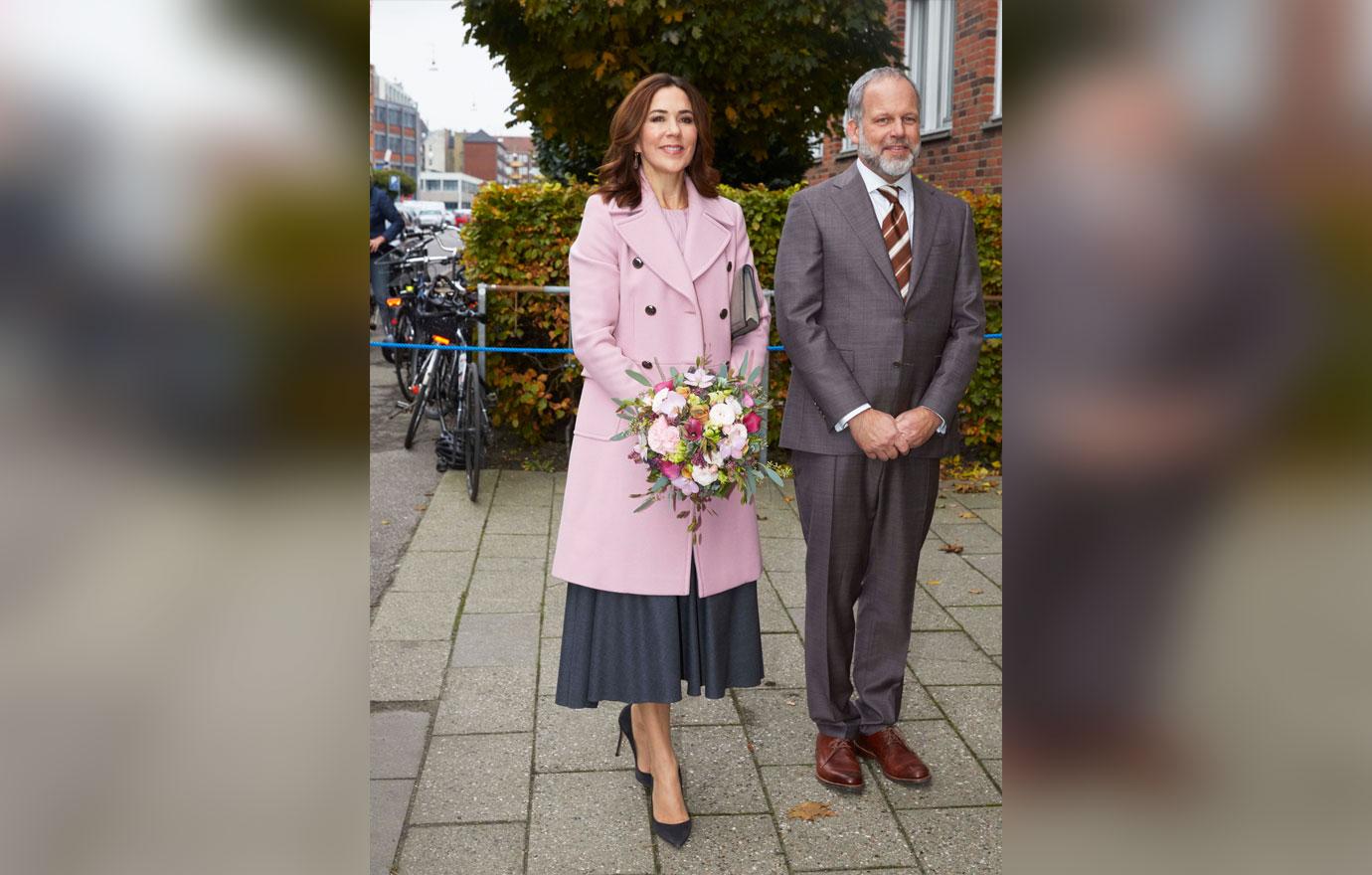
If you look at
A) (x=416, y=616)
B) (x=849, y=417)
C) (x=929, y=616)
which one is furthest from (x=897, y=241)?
(x=416, y=616)

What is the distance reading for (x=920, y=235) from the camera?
13.1ft

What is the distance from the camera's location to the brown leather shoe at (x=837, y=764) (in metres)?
4.02

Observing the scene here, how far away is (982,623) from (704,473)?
2.80 m

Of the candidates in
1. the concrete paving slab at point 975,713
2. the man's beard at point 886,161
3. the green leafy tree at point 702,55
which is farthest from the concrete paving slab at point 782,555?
the green leafy tree at point 702,55

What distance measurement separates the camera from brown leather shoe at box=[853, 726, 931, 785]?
13.3 ft

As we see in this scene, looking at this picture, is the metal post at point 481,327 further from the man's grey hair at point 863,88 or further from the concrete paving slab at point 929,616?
the man's grey hair at point 863,88

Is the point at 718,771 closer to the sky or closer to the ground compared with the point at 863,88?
closer to the ground

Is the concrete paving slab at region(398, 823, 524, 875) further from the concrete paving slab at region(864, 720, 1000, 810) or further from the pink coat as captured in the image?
the concrete paving slab at region(864, 720, 1000, 810)

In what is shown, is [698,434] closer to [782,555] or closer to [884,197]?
[884,197]

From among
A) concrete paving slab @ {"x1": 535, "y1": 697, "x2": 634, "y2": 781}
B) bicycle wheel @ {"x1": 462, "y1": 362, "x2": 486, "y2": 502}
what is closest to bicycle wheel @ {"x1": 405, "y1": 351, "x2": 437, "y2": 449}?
bicycle wheel @ {"x1": 462, "y1": 362, "x2": 486, "y2": 502}

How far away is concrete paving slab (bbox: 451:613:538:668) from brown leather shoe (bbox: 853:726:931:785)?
159cm
